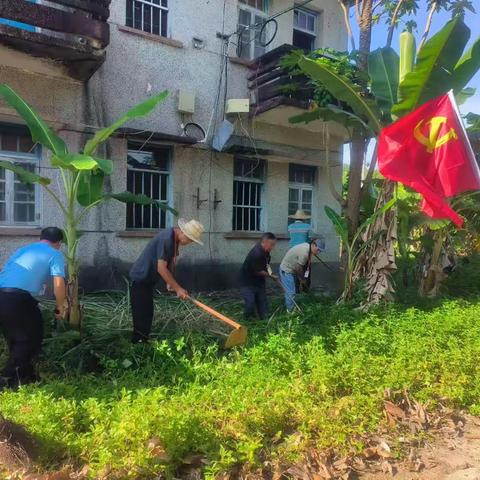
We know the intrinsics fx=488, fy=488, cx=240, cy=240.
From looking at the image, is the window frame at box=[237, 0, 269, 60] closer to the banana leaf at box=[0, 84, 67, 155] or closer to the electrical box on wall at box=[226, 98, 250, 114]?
the electrical box on wall at box=[226, 98, 250, 114]

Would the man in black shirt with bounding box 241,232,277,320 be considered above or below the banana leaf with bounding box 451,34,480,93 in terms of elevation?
below

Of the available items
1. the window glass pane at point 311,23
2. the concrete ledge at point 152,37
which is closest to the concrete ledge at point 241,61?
the concrete ledge at point 152,37

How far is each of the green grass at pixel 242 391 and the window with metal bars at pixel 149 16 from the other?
5785 millimetres

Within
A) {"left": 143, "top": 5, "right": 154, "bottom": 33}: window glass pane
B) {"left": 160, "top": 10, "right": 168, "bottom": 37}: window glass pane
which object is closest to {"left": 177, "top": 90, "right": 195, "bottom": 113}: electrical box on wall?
{"left": 160, "top": 10, "right": 168, "bottom": 37}: window glass pane

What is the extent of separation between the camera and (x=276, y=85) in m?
9.45

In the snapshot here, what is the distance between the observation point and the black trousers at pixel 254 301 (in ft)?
23.1

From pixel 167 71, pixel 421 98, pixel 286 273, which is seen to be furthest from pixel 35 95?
pixel 421 98

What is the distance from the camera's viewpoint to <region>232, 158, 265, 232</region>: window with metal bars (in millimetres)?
10141

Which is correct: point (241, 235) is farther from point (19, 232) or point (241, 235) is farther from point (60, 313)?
point (60, 313)

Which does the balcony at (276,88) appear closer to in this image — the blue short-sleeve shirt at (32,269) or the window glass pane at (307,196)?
the window glass pane at (307,196)

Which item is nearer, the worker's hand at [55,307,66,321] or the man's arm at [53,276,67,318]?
the man's arm at [53,276,67,318]

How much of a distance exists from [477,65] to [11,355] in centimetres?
653

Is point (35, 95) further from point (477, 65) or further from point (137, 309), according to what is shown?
point (477, 65)

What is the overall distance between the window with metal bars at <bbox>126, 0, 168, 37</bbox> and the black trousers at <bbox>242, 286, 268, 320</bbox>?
5175 millimetres
